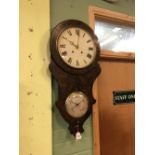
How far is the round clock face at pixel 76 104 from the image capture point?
5.65 feet

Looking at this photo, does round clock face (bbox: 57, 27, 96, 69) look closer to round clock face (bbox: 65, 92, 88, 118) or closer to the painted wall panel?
the painted wall panel

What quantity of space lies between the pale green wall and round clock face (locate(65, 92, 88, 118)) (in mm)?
107

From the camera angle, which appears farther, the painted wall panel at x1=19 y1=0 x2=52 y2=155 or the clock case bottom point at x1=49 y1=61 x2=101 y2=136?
the clock case bottom point at x1=49 y1=61 x2=101 y2=136

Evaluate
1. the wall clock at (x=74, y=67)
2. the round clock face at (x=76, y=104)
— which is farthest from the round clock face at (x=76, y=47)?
the round clock face at (x=76, y=104)

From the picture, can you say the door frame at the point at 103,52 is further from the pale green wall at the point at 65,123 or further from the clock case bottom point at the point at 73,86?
the clock case bottom point at the point at 73,86

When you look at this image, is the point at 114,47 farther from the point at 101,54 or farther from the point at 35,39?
the point at 35,39

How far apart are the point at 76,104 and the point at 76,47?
1.61ft

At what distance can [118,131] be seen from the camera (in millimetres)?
2311

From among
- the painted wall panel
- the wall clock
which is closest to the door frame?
the wall clock

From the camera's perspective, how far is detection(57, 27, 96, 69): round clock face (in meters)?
1.71

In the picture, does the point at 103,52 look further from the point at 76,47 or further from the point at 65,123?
the point at 65,123
